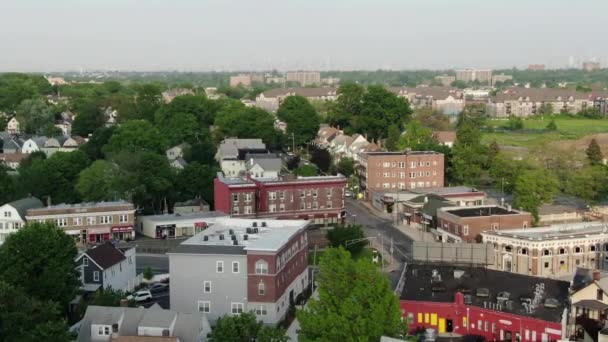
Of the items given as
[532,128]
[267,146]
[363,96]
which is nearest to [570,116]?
[532,128]

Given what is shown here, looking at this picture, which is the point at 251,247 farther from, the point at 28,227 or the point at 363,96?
the point at 363,96

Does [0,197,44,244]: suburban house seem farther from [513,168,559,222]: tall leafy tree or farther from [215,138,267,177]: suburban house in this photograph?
[513,168,559,222]: tall leafy tree

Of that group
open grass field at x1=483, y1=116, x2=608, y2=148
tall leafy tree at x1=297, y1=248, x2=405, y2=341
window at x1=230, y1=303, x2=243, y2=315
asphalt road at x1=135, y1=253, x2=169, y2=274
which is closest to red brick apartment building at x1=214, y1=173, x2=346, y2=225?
asphalt road at x1=135, y1=253, x2=169, y2=274

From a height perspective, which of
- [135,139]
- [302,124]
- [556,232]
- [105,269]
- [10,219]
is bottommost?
[10,219]

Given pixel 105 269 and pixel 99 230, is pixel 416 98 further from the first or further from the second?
pixel 105 269

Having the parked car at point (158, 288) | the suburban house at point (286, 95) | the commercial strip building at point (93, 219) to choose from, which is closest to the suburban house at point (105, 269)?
the parked car at point (158, 288)

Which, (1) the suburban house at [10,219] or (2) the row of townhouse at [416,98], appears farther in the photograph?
(2) the row of townhouse at [416,98]

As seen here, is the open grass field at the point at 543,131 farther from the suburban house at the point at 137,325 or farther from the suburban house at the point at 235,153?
the suburban house at the point at 137,325

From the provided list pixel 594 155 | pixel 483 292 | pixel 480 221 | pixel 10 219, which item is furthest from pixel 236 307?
pixel 594 155
